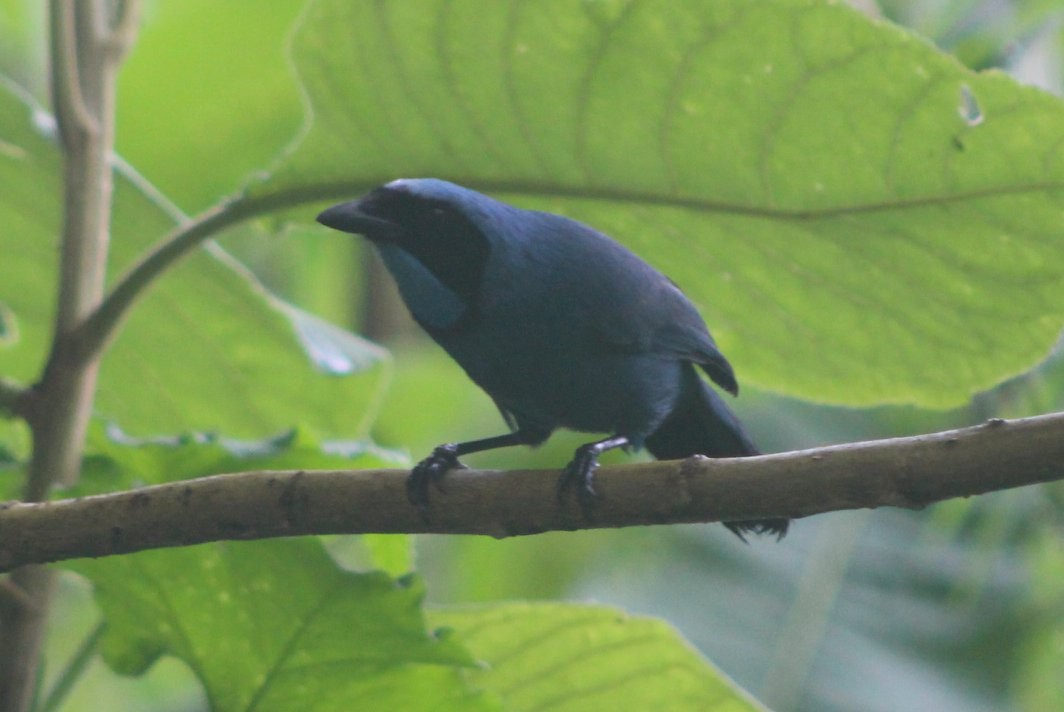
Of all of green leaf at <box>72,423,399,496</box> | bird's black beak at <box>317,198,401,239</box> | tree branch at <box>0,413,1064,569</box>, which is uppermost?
bird's black beak at <box>317,198,401,239</box>

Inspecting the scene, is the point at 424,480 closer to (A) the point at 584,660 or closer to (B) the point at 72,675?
(A) the point at 584,660

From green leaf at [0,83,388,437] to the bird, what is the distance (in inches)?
11.3

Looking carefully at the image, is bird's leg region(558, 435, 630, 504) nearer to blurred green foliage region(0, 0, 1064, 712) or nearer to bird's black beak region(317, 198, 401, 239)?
blurred green foliage region(0, 0, 1064, 712)

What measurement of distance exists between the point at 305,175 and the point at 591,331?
0.58 m

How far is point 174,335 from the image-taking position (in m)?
2.75

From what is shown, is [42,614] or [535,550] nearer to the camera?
[42,614]

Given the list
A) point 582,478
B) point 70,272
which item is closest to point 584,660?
point 582,478

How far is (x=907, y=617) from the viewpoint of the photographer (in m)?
3.79

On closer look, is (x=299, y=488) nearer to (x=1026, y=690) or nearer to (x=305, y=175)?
(x=305, y=175)

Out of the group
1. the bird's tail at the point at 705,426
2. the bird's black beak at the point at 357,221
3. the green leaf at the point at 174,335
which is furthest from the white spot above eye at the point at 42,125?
the bird's tail at the point at 705,426

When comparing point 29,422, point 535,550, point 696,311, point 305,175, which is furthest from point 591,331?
point 535,550

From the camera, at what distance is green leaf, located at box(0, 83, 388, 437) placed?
2533 millimetres

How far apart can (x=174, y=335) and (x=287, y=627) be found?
42.1 inches

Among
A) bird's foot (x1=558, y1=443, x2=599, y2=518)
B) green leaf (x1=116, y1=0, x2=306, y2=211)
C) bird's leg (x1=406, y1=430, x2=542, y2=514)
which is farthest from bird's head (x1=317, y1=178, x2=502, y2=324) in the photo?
green leaf (x1=116, y1=0, x2=306, y2=211)
